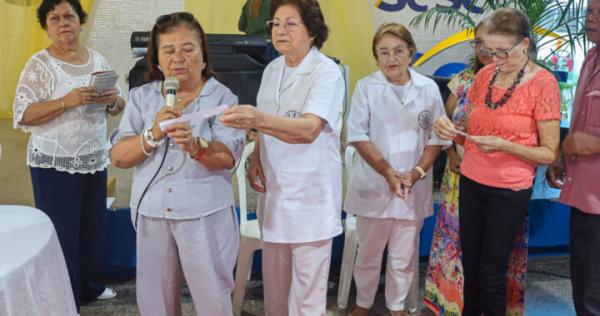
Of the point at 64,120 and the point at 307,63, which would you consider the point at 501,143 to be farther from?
the point at 64,120

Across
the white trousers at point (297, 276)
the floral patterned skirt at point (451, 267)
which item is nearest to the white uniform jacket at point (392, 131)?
the floral patterned skirt at point (451, 267)

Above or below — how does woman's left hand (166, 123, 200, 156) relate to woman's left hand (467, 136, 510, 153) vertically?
above

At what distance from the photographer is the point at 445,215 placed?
2590 millimetres

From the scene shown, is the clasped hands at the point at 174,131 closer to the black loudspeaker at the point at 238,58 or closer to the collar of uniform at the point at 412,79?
the collar of uniform at the point at 412,79

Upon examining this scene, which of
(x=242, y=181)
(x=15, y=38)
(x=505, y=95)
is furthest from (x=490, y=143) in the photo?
(x=15, y=38)

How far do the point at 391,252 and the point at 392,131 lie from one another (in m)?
0.55

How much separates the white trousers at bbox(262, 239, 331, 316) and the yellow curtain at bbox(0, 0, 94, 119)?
4162 mm

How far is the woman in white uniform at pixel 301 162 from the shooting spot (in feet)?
6.20

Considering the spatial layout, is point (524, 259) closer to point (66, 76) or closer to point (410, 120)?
point (410, 120)

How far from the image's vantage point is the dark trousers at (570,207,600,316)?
6.53ft

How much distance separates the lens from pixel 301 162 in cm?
195

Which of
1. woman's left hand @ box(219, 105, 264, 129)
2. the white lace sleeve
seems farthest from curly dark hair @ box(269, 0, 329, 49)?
the white lace sleeve

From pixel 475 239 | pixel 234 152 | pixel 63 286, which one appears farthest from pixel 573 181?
pixel 63 286

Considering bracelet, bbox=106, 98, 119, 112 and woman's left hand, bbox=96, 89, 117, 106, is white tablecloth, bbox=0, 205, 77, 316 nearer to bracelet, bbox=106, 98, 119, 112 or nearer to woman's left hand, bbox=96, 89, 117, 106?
woman's left hand, bbox=96, 89, 117, 106
